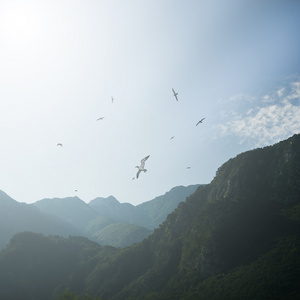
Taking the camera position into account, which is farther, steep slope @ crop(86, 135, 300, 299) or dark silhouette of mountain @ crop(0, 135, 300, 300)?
steep slope @ crop(86, 135, 300, 299)

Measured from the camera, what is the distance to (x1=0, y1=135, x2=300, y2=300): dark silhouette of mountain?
57.3 m

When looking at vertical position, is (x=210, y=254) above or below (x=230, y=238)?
below

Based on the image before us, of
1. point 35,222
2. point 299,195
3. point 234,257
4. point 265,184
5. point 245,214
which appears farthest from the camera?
point 35,222

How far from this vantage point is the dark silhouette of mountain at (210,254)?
188 ft

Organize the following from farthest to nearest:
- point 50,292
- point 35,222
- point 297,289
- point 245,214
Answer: point 35,222
point 50,292
point 245,214
point 297,289

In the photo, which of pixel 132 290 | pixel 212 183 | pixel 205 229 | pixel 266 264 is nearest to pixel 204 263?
pixel 205 229

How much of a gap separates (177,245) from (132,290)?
25693mm

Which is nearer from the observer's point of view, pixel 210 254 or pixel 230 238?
pixel 210 254

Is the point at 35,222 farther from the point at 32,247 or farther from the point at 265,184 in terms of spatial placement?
the point at 265,184

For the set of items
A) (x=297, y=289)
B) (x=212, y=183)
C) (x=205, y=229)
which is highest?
(x=212, y=183)

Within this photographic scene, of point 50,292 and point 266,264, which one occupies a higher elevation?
point 50,292

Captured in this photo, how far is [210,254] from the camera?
72.9m

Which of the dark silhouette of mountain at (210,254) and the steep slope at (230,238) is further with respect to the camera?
the steep slope at (230,238)

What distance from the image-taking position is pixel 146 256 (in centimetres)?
10875
